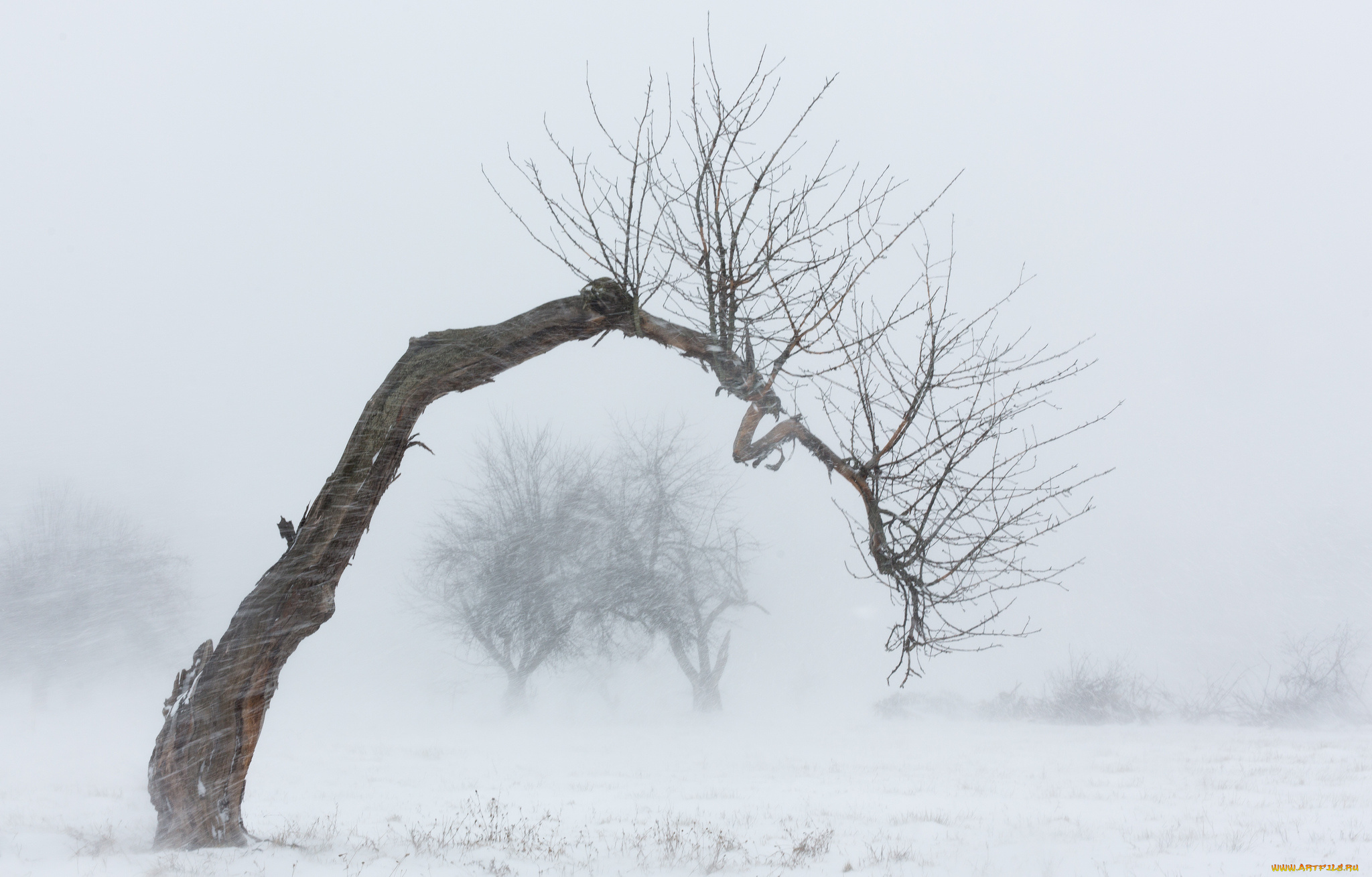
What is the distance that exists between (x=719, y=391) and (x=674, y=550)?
67.8 ft

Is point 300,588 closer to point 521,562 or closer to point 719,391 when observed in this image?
point 719,391

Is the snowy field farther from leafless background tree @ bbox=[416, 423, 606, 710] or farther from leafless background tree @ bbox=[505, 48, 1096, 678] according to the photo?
leafless background tree @ bbox=[416, 423, 606, 710]

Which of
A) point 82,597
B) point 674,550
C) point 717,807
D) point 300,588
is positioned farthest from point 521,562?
point 300,588

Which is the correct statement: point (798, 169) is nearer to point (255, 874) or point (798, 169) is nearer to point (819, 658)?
point (255, 874)

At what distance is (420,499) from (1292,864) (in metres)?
35.8

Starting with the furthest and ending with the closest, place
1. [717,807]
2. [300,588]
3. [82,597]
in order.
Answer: [82,597]
[717,807]
[300,588]

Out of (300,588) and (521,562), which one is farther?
(521,562)

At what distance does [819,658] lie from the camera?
1435 inches

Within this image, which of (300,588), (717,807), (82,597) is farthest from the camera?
(82,597)

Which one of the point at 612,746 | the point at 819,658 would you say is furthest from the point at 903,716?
the point at 612,746

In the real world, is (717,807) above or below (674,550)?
below

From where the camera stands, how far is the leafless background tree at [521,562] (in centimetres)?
2544

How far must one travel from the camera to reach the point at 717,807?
9.74 metres

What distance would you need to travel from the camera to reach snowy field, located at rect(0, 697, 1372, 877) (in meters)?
5.71
